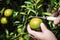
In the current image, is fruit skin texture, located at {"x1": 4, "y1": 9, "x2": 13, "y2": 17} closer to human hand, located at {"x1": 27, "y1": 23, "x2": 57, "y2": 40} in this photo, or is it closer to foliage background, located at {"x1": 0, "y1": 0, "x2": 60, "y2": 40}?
foliage background, located at {"x1": 0, "y1": 0, "x2": 60, "y2": 40}

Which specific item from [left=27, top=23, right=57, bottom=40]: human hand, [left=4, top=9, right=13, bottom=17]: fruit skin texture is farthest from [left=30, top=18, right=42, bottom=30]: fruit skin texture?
[left=4, top=9, right=13, bottom=17]: fruit skin texture

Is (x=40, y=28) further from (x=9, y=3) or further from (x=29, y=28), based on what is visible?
(x=9, y=3)

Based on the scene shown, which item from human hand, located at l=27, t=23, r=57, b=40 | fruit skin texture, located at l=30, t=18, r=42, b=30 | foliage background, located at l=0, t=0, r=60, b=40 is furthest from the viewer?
foliage background, located at l=0, t=0, r=60, b=40

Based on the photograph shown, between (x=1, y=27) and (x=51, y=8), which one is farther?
(x=1, y=27)

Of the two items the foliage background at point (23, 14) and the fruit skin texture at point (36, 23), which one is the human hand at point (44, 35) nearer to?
the fruit skin texture at point (36, 23)

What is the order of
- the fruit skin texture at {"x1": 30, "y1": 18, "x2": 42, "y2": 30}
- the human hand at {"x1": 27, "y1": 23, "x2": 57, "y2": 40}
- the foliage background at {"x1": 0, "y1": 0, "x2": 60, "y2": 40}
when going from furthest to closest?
the foliage background at {"x1": 0, "y1": 0, "x2": 60, "y2": 40}
the fruit skin texture at {"x1": 30, "y1": 18, "x2": 42, "y2": 30}
the human hand at {"x1": 27, "y1": 23, "x2": 57, "y2": 40}

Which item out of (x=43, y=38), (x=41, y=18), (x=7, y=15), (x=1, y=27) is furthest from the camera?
(x=1, y=27)

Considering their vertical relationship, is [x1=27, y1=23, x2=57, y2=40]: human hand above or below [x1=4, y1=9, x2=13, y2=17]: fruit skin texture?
below

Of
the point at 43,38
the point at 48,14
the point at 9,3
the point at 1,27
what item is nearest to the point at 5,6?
the point at 9,3
